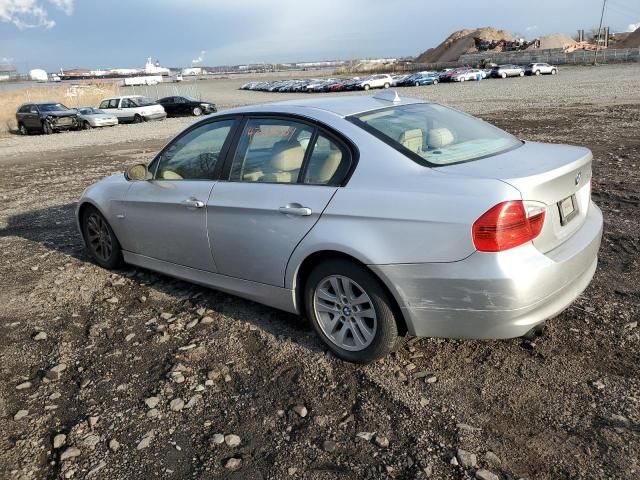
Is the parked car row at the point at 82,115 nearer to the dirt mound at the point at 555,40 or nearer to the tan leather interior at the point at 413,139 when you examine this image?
the tan leather interior at the point at 413,139

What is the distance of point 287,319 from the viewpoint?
426cm

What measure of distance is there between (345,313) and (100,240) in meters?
3.21

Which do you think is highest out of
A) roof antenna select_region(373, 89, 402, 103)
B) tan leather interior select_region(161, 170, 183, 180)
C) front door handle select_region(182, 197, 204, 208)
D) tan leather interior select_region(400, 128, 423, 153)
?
roof antenna select_region(373, 89, 402, 103)

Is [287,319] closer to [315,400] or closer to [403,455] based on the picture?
[315,400]

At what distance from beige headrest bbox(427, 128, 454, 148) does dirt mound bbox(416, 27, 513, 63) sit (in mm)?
129801

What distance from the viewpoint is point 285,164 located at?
12.2 feet

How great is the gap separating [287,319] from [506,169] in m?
2.03

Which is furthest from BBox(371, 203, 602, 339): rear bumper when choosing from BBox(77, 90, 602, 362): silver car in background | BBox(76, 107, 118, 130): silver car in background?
BBox(76, 107, 118, 130): silver car in background

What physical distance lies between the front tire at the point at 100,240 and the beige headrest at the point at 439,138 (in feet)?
10.7

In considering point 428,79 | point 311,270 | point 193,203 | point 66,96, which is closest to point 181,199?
point 193,203

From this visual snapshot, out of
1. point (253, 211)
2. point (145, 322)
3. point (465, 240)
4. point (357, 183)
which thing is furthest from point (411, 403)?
point (145, 322)

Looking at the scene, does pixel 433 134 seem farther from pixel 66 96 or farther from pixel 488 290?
pixel 66 96

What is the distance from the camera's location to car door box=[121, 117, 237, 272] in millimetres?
4193

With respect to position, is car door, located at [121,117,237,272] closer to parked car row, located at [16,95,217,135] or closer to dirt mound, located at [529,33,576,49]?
parked car row, located at [16,95,217,135]
